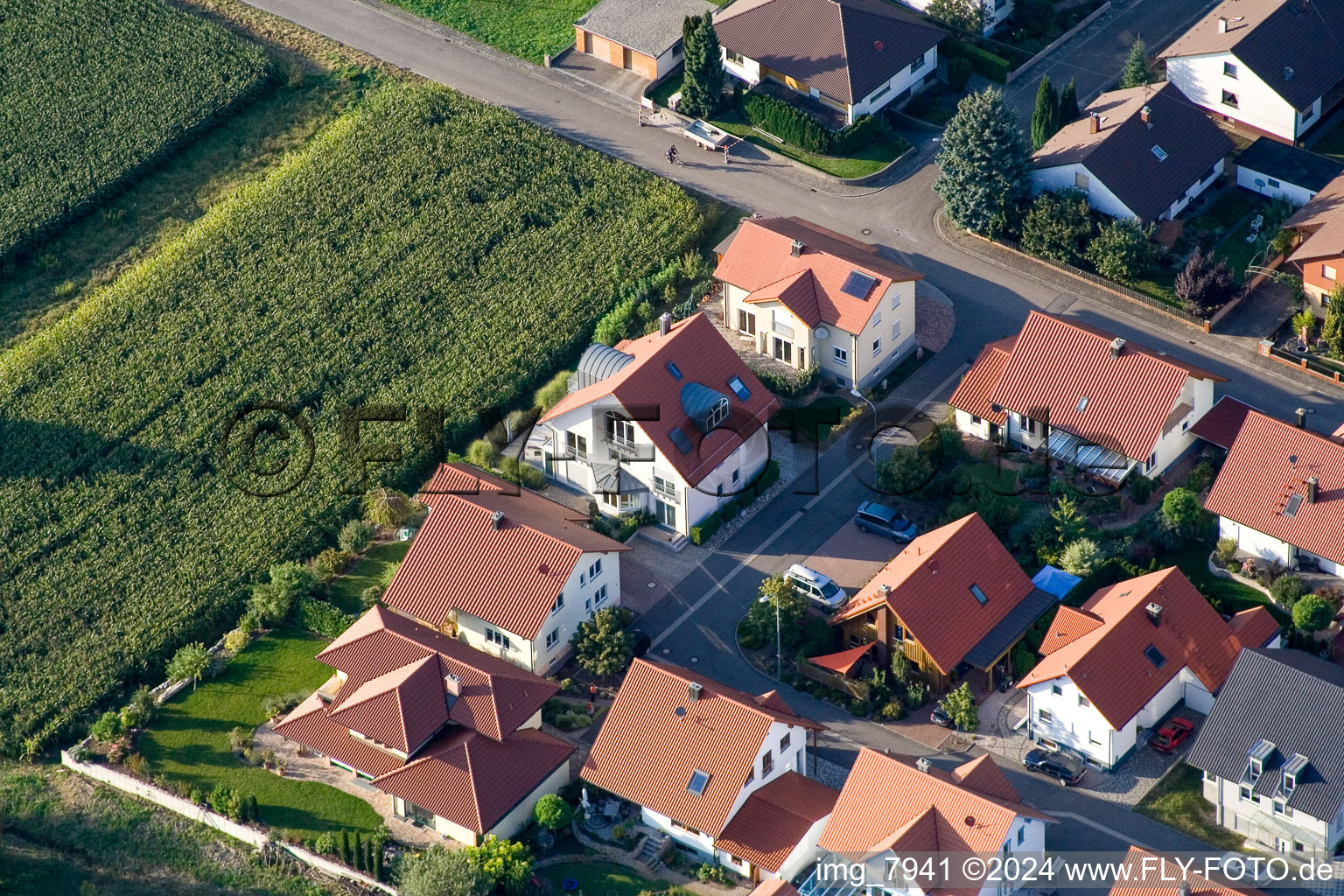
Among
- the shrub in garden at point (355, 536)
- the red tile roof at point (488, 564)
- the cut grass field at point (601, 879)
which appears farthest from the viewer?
the shrub in garden at point (355, 536)

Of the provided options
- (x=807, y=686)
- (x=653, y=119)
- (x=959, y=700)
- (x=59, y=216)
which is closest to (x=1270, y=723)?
(x=959, y=700)

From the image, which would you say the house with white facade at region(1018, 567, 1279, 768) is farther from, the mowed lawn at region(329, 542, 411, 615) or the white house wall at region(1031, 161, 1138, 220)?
the mowed lawn at region(329, 542, 411, 615)

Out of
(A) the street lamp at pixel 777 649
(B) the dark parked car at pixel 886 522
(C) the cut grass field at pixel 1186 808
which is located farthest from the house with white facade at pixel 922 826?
(B) the dark parked car at pixel 886 522

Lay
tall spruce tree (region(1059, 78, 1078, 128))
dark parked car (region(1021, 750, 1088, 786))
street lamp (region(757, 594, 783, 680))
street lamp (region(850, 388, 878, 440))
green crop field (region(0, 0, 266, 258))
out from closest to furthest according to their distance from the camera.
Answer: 1. dark parked car (region(1021, 750, 1088, 786))
2. street lamp (region(757, 594, 783, 680))
3. street lamp (region(850, 388, 878, 440))
4. tall spruce tree (region(1059, 78, 1078, 128))
5. green crop field (region(0, 0, 266, 258))

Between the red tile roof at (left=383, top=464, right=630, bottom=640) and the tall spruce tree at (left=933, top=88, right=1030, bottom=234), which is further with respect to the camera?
the tall spruce tree at (left=933, top=88, right=1030, bottom=234)

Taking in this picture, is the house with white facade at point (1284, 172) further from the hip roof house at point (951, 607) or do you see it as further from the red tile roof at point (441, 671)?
the red tile roof at point (441, 671)

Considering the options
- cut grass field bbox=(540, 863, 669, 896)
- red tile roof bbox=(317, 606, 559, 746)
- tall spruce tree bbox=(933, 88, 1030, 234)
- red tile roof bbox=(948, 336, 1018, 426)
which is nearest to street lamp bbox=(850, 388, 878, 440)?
red tile roof bbox=(948, 336, 1018, 426)
